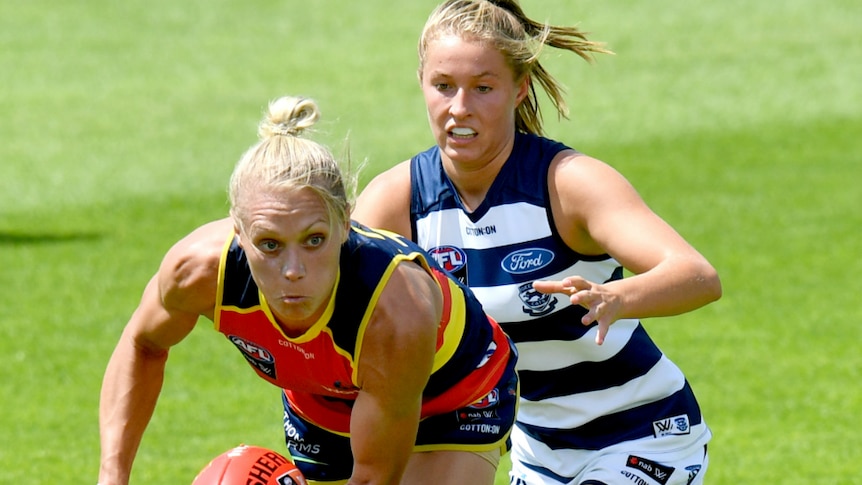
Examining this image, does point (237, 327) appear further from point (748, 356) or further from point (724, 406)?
point (748, 356)

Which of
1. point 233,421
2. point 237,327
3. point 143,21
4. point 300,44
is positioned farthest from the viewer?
point 143,21

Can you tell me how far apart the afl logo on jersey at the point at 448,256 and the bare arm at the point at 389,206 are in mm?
121

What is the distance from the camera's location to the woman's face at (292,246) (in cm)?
382

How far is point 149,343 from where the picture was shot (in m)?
4.52

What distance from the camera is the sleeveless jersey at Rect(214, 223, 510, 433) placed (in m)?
4.04

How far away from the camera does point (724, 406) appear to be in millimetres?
8172

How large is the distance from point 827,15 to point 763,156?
6.65 m

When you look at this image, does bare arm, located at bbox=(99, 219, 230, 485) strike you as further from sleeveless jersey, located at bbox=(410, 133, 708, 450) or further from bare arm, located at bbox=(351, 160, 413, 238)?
sleeveless jersey, located at bbox=(410, 133, 708, 450)

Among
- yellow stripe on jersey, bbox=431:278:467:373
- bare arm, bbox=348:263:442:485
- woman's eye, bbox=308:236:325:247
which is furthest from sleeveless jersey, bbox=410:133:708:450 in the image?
woman's eye, bbox=308:236:325:247

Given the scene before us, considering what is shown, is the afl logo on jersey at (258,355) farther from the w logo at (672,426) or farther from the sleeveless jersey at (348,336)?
the w logo at (672,426)

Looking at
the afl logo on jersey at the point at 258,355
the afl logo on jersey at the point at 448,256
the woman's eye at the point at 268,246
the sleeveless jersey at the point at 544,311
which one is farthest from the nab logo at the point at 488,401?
the woman's eye at the point at 268,246

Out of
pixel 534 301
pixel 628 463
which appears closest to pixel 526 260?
pixel 534 301

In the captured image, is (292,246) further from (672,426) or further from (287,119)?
(672,426)

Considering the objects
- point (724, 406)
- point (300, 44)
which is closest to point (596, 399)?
Answer: point (724, 406)
